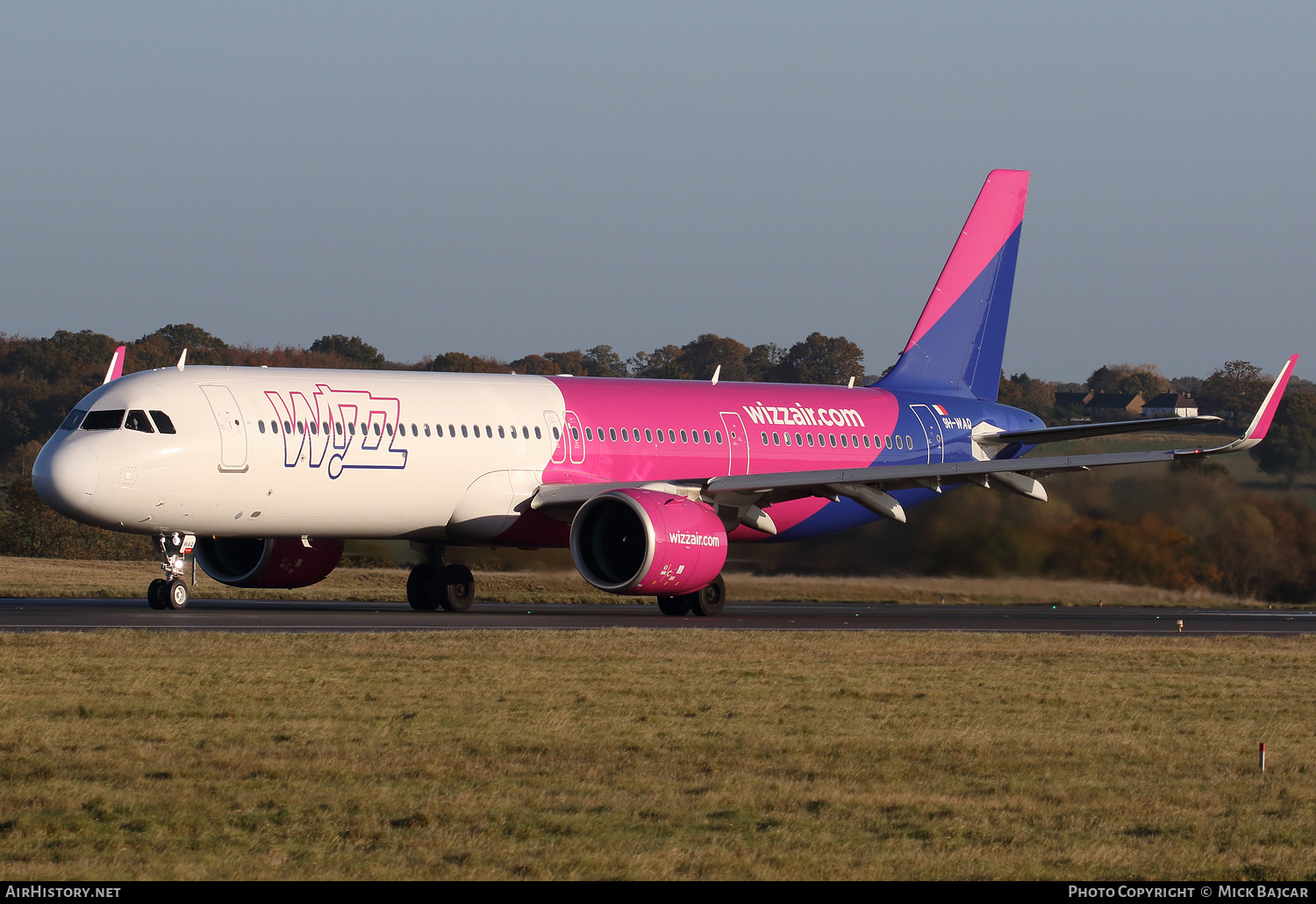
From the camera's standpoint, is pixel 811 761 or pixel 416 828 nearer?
pixel 416 828

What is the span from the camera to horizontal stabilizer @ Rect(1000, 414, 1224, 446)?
27484mm

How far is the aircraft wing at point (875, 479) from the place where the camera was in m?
25.5

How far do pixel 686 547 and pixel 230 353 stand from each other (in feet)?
170

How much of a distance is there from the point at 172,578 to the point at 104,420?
258 centimetres

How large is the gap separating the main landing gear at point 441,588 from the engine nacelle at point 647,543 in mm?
2813

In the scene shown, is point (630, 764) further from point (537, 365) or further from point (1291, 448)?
point (537, 365)

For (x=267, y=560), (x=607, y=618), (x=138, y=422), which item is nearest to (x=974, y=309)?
(x=607, y=618)

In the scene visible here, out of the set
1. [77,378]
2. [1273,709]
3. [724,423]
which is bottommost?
[1273,709]

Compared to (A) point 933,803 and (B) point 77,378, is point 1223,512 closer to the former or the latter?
(A) point 933,803

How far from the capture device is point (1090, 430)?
29.1m

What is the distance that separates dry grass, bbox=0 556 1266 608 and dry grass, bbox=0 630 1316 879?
1276 cm

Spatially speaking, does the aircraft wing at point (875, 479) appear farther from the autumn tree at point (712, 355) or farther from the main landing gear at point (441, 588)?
the autumn tree at point (712, 355)
